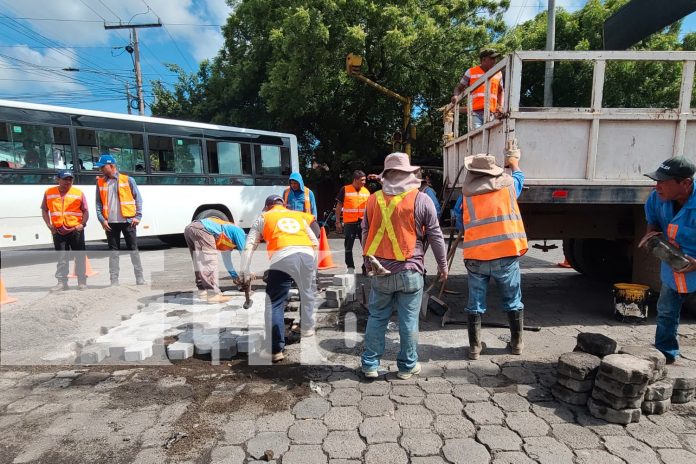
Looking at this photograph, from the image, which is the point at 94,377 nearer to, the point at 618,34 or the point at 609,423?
the point at 609,423

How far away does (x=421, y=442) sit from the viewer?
243cm

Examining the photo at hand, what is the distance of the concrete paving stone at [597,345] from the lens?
2916mm

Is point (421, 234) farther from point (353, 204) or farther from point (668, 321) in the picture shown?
point (353, 204)

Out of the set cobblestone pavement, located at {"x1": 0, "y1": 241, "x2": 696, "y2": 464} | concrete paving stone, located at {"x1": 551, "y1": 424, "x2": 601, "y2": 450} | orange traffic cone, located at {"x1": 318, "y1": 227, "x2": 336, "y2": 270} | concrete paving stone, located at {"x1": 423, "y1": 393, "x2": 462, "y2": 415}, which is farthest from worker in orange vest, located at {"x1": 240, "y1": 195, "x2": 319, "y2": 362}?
orange traffic cone, located at {"x1": 318, "y1": 227, "x2": 336, "y2": 270}

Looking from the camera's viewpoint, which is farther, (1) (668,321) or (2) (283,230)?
(2) (283,230)

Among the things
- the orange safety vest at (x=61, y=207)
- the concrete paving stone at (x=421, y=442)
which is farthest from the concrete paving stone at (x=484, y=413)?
the orange safety vest at (x=61, y=207)

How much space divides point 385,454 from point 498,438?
684 mm

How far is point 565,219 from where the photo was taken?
4.83 m

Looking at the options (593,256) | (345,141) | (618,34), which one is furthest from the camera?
(345,141)

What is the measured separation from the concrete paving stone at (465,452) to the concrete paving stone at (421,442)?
0.18 feet

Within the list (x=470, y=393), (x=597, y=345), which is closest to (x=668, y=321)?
(x=597, y=345)

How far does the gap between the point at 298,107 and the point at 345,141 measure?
267cm

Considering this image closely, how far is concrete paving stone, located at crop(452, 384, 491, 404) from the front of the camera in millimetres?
2908

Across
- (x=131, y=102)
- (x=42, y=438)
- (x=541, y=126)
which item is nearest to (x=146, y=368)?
(x=42, y=438)
